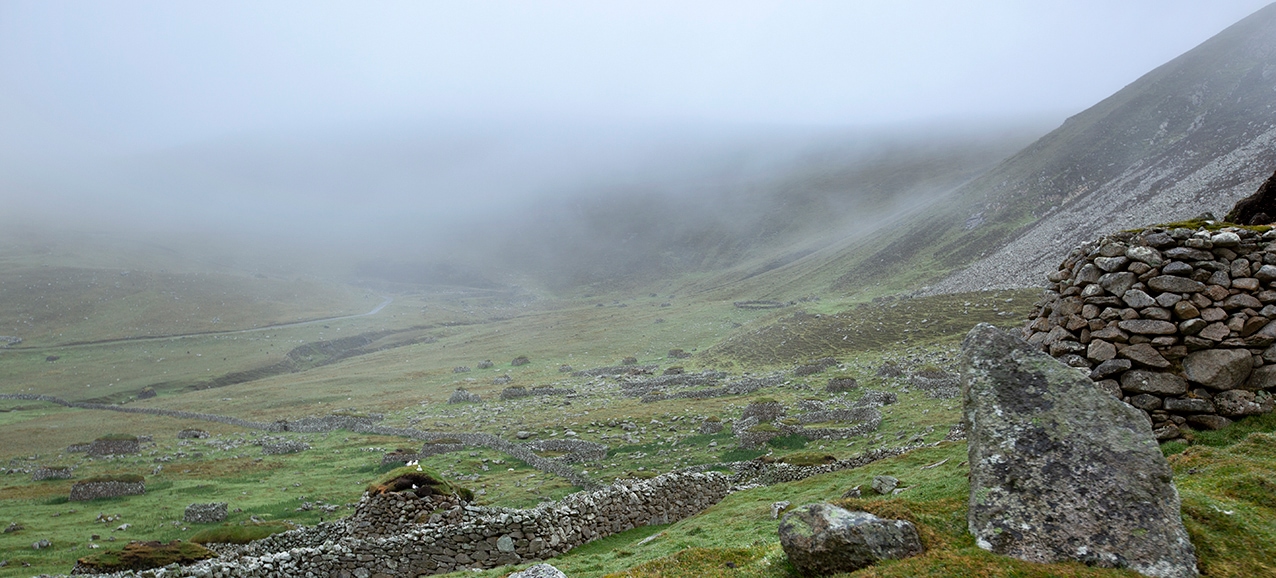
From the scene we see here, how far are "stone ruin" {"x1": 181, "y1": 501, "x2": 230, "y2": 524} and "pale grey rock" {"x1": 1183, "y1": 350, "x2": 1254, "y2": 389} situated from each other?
31.4m

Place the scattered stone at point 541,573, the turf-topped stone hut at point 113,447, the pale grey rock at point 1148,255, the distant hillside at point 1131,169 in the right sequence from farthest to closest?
the distant hillside at point 1131,169
the turf-topped stone hut at point 113,447
the pale grey rock at point 1148,255
the scattered stone at point 541,573

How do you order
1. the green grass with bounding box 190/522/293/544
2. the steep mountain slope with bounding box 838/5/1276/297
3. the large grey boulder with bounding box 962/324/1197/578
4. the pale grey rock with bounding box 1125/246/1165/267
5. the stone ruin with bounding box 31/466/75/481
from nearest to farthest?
the large grey boulder with bounding box 962/324/1197/578 → the pale grey rock with bounding box 1125/246/1165/267 → the green grass with bounding box 190/522/293/544 → the stone ruin with bounding box 31/466/75/481 → the steep mountain slope with bounding box 838/5/1276/297

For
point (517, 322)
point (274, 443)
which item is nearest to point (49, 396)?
point (274, 443)

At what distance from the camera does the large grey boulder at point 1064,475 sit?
7.33m

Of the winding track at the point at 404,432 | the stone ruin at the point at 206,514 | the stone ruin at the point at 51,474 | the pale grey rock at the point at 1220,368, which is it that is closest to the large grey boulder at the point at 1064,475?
the pale grey rock at the point at 1220,368

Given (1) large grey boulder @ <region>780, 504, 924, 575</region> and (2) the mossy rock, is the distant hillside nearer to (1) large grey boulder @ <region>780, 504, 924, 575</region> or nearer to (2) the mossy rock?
(1) large grey boulder @ <region>780, 504, 924, 575</region>

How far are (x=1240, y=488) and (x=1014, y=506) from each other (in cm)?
427

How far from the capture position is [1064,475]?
792 cm

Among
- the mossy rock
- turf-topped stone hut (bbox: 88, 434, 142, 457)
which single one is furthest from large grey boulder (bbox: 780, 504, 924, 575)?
turf-topped stone hut (bbox: 88, 434, 142, 457)

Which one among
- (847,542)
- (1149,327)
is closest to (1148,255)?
(1149,327)

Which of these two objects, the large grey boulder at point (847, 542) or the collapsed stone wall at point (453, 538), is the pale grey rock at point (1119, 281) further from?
the collapsed stone wall at point (453, 538)

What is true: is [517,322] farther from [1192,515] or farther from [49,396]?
[1192,515]

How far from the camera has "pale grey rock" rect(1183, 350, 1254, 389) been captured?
11430mm

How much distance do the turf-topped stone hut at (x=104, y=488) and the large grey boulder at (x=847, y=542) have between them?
3454 centimetres
